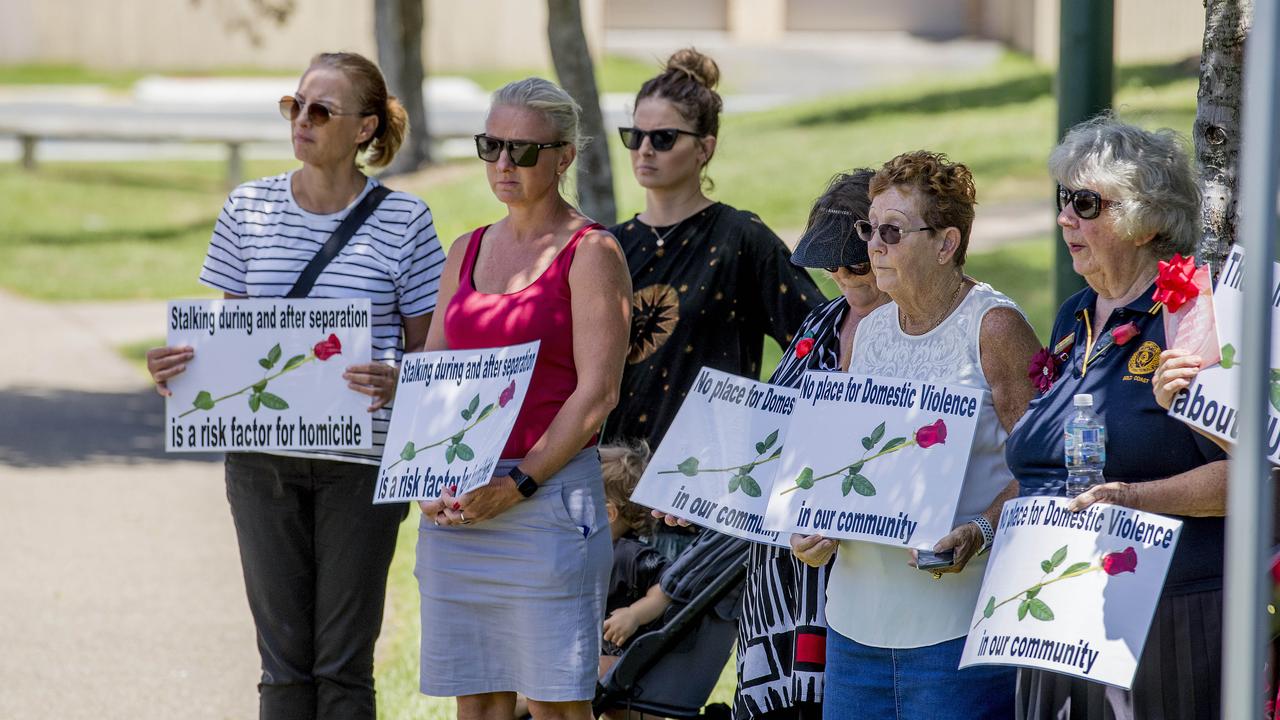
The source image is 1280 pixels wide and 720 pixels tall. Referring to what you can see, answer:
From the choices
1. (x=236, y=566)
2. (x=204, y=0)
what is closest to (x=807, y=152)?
(x=236, y=566)

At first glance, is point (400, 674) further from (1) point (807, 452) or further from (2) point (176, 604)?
(1) point (807, 452)

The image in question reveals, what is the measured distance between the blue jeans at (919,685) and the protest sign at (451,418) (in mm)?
991

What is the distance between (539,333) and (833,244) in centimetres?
78

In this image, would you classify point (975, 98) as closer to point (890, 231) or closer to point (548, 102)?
point (548, 102)

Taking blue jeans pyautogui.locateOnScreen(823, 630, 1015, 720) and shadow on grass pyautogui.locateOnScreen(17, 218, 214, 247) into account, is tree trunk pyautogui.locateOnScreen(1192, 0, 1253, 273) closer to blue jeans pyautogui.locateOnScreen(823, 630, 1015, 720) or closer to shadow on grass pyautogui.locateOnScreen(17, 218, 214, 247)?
blue jeans pyautogui.locateOnScreen(823, 630, 1015, 720)

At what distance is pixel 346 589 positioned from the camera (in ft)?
15.1

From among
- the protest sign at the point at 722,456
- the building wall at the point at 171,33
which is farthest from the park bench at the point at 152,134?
the protest sign at the point at 722,456

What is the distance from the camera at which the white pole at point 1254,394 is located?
7.62 ft

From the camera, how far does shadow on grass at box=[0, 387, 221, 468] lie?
34.2ft

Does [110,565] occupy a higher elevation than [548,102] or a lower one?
lower

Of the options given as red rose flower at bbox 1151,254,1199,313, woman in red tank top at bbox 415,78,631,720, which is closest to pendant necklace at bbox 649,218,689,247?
woman in red tank top at bbox 415,78,631,720

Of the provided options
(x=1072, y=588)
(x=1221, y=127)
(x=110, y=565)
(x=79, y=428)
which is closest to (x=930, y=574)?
(x=1072, y=588)

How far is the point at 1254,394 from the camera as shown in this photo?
7.68 feet

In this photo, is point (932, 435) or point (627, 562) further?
point (627, 562)
